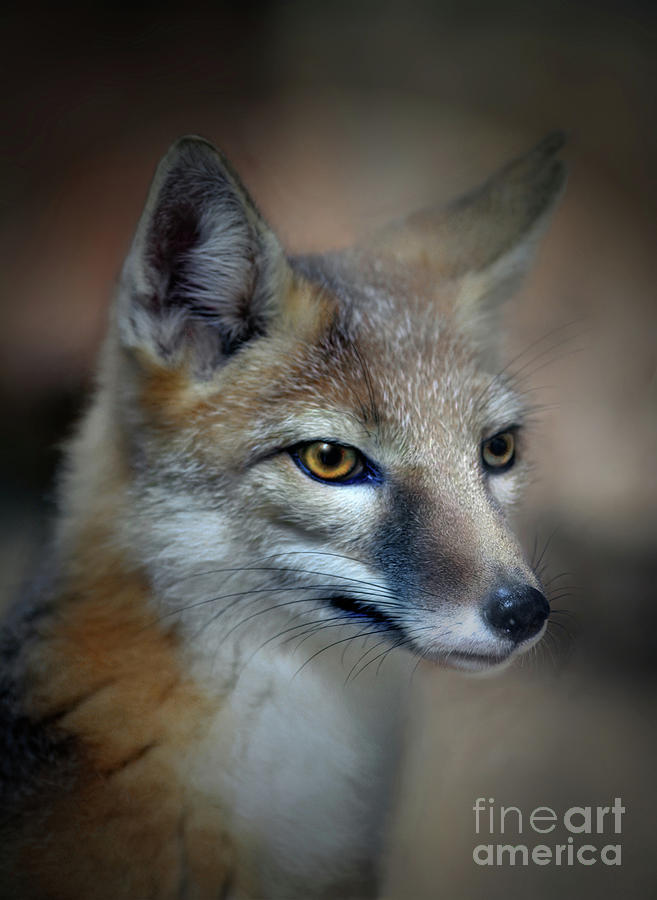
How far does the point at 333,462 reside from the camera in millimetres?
826

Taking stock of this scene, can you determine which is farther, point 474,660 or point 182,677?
point 182,677

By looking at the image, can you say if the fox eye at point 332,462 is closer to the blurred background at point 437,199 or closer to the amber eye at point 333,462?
the amber eye at point 333,462

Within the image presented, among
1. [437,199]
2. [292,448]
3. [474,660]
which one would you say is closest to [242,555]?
[292,448]

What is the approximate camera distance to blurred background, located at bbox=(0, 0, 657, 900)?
2.97ft

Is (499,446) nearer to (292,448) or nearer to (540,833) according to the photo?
(292,448)

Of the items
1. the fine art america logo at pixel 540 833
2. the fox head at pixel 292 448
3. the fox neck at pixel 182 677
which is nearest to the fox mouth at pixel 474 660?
the fox head at pixel 292 448

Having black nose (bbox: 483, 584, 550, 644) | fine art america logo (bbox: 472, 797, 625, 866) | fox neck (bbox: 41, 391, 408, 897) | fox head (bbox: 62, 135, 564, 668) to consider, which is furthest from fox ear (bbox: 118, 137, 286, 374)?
fine art america logo (bbox: 472, 797, 625, 866)

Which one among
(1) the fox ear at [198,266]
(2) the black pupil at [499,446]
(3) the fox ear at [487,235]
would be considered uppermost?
(3) the fox ear at [487,235]

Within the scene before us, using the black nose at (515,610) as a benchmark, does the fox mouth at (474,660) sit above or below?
below

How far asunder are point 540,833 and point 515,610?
1.51ft

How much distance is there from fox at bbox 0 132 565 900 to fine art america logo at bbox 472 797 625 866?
21 cm

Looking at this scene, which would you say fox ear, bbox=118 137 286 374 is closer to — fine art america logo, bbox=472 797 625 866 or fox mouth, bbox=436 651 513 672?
fox mouth, bbox=436 651 513 672

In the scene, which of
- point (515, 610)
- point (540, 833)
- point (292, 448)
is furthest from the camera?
point (540, 833)

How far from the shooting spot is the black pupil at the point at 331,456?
83cm
